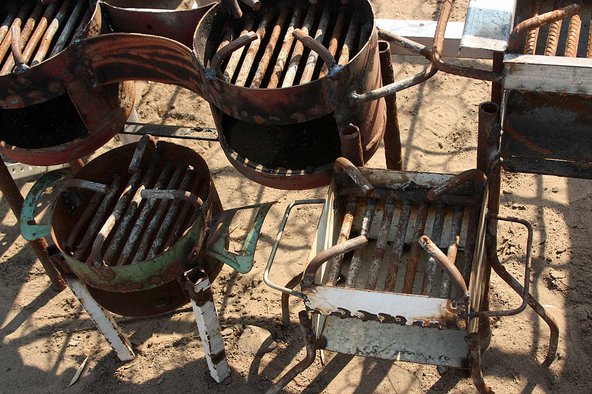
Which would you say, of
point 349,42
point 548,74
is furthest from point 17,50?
point 548,74

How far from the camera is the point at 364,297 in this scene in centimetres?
311

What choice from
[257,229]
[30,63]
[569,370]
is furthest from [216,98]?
[569,370]

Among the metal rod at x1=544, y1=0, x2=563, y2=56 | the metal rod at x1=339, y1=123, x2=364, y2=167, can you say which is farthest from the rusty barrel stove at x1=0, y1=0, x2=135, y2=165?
the metal rod at x1=544, y1=0, x2=563, y2=56

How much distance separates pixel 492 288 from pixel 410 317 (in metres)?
1.67

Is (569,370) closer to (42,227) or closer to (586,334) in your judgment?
(586,334)

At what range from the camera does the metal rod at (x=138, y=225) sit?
12.9 feet

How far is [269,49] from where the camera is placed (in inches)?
148

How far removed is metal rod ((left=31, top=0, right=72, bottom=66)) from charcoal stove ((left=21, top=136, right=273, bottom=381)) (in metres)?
0.74

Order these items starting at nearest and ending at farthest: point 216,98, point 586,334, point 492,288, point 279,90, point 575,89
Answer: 1. point 575,89
2. point 279,90
3. point 216,98
4. point 586,334
5. point 492,288

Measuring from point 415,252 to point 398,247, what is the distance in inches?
3.6

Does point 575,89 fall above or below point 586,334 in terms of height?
above

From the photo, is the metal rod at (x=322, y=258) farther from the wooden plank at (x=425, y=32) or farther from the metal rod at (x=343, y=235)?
the wooden plank at (x=425, y=32)

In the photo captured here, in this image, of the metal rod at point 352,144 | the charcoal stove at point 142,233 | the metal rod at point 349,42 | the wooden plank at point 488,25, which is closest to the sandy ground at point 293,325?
the charcoal stove at point 142,233

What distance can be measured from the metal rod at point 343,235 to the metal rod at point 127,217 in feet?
4.12
